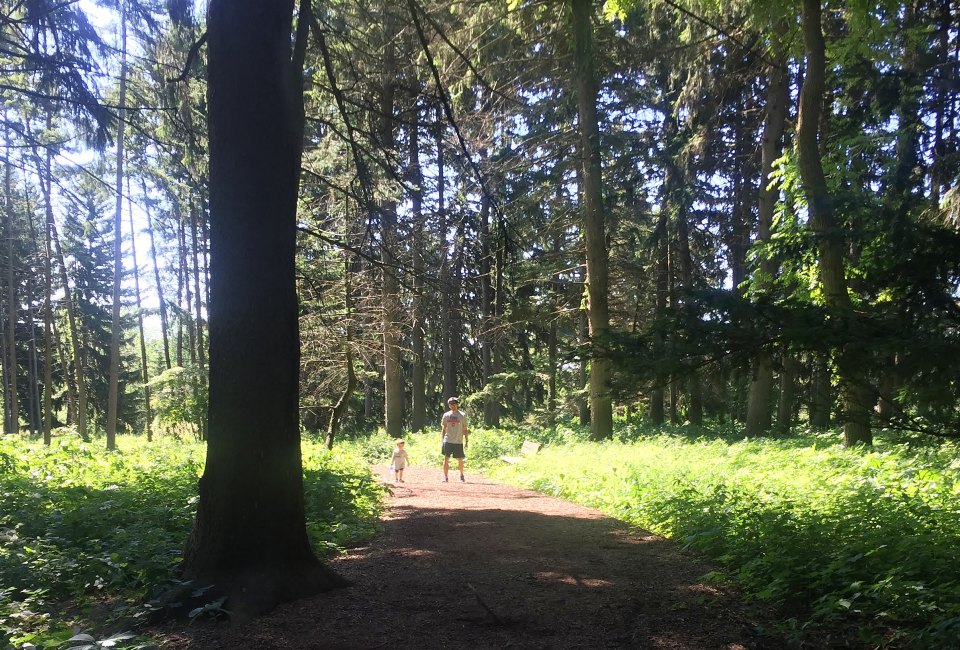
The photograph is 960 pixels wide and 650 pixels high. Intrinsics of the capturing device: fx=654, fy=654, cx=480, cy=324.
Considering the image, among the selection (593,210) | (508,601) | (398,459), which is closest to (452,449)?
(398,459)

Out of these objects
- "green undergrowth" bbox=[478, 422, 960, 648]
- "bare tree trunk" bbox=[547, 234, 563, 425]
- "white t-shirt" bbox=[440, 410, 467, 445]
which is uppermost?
"bare tree trunk" bbox=[547, 234, 563, 425]

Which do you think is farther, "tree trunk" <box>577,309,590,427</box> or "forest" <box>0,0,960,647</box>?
"tree trunk" <box>577,309,590,427</box>

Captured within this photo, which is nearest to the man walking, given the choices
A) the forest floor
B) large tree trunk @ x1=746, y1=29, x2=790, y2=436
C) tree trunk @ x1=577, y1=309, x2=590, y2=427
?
tree trunk @ x1=577, y1=309, x2=590, y2=427

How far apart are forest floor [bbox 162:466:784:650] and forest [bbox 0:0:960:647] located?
467mm

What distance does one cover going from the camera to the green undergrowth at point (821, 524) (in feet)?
13.1

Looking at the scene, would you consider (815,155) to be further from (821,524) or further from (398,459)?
(398,459)

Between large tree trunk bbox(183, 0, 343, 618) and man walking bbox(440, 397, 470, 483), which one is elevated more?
large tree trunk bbox(183, 0, 343, 618)

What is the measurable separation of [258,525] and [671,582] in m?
3.34

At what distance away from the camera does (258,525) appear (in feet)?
16.4

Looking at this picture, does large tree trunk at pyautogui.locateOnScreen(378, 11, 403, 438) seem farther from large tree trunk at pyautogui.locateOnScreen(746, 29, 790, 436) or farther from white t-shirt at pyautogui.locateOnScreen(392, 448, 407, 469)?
large tree trunk at pyautogui.locateOnScreen(746, 29, 790, 436)

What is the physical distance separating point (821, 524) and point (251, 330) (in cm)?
510

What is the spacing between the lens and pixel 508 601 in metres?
4.93

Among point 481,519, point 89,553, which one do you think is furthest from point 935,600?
point 89,553

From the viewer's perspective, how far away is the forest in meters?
4.65
